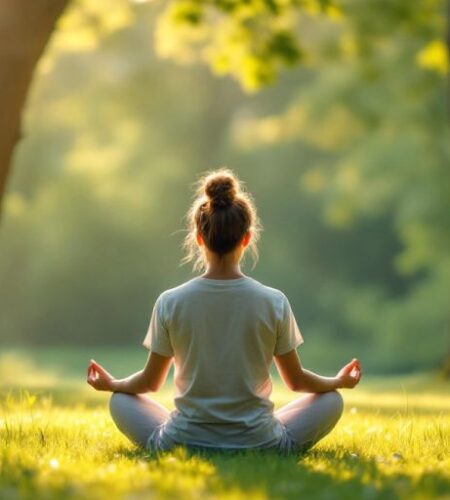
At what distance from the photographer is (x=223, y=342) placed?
4.97 m

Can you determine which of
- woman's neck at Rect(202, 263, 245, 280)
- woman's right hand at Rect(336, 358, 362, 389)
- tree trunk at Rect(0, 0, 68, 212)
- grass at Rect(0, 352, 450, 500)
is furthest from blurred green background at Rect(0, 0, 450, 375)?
woman's neck at Rect(202, 263, 245, 280)

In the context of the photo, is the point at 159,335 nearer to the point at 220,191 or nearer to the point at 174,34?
the point at 220,191

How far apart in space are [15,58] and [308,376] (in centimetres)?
275

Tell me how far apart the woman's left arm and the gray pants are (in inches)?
3.8

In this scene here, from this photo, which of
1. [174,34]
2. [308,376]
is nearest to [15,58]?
[308,376]

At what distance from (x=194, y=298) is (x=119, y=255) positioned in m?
35.2

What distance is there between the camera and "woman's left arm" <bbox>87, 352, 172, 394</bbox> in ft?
16.8

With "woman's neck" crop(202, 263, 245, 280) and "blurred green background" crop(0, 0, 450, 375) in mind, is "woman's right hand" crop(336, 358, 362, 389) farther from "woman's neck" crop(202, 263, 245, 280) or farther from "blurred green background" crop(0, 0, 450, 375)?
"blurred green background" crop(0, 0, 450, 375)

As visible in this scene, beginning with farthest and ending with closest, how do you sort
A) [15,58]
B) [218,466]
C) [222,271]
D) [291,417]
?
[15,58] → [291,417] → [222,271] → [218,466]

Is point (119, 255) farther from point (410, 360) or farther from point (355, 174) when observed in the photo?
point (355, 174)

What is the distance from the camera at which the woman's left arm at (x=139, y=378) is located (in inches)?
201

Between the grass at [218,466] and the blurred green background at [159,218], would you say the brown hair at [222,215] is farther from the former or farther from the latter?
the blurred green background at [159,218]

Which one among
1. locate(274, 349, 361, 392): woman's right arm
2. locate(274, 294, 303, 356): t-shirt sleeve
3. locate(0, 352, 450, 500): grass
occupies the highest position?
locate(274, 294, 303, 356): t-shirt sleeve

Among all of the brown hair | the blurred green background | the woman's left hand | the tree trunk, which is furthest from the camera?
the blurred green background
